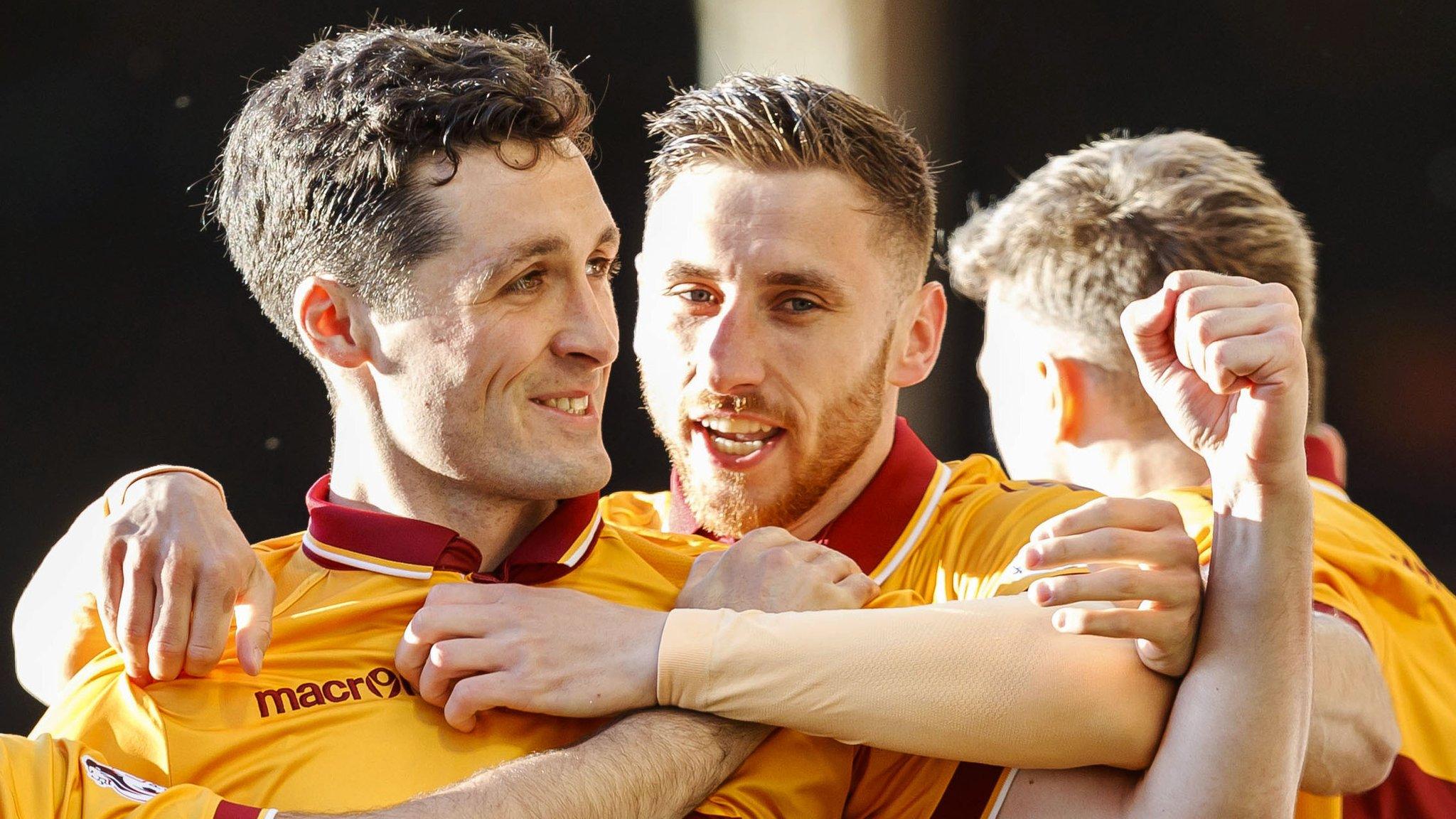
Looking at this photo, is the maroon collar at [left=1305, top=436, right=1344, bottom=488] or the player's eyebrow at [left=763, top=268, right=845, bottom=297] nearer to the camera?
the player's eyebrow at [left=763, top=268, right=845, bottom=297]

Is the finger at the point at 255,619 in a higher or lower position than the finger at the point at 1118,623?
lower

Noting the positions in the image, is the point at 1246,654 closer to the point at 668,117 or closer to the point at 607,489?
the point at 668,117

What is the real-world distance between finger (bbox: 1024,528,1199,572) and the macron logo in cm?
76

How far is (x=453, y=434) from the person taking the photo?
192 centimetres

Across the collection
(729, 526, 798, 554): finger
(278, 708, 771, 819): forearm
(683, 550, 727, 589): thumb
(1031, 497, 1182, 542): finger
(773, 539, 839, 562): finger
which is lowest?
(278, 708, 771, 819): forearm

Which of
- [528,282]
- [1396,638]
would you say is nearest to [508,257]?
[528,282]

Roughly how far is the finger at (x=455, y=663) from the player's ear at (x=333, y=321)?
46 centimetres

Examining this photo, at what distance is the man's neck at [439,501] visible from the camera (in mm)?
1977

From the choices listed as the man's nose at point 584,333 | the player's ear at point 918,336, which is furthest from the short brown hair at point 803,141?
the man's nose at point 584,333

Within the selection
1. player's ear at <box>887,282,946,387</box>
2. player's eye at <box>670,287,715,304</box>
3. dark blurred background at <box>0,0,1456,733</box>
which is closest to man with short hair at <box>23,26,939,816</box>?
player's eye at <box>670,287,715,304</box>

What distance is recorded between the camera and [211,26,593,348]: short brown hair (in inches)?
76.0

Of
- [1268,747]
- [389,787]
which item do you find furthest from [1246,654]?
[389,787]

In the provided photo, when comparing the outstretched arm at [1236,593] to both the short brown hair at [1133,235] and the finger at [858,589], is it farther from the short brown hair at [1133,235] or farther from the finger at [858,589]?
the short brown hair at [1133,235]

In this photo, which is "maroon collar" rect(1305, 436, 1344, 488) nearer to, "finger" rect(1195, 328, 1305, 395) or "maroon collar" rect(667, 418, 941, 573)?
"maroon collar" rect(667, 418, 941, 573)
